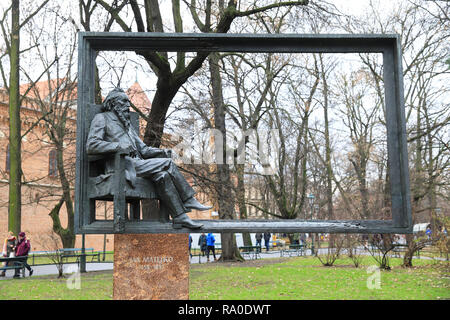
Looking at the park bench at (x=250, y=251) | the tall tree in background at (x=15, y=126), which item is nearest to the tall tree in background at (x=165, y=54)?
the tall tree in background at (x=15, y=126)

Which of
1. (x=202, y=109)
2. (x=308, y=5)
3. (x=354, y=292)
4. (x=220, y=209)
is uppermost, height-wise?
(x=308, y=5)

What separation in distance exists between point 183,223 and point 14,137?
11727 millimetres

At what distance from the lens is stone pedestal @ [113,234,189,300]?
461cm

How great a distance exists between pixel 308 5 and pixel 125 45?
5.37 meters

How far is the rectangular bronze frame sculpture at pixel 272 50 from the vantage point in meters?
4.48

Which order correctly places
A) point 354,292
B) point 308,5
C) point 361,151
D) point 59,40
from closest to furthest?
point 308,5
point 354,292
point 59,40
point 361,151

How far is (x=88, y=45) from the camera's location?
15.4ft

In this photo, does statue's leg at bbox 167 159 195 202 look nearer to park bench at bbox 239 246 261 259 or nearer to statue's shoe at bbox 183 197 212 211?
statue's shoe at bbox 183 197 212 211

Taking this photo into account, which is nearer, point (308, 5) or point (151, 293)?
point (151, 293)

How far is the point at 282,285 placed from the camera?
10852 millimetres

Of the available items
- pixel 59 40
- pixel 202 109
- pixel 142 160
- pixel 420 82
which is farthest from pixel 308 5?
pixel 420 82

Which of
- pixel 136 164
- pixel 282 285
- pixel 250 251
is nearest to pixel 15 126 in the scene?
pixel 282 285
